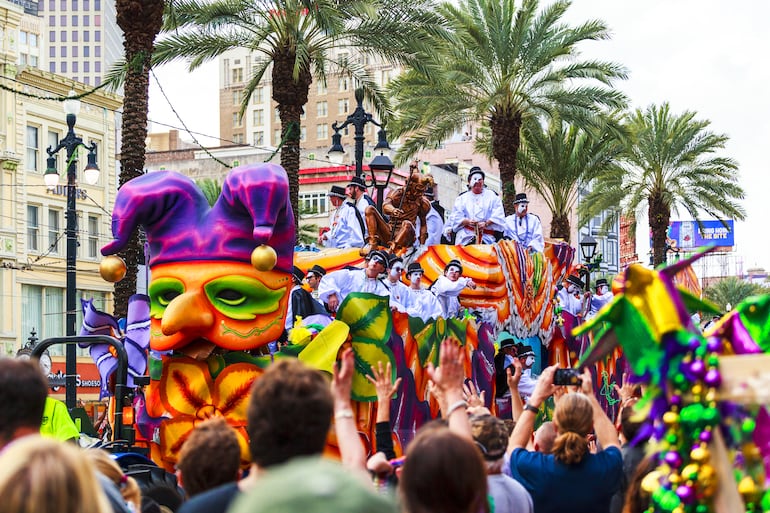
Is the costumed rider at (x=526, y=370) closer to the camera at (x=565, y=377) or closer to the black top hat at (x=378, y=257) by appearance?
the black top hat at (x=378, y=257)

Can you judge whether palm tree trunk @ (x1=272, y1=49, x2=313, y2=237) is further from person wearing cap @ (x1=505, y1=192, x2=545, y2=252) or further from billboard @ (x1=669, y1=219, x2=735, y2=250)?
billboard @ (x1=669, y1=219, x2=735, y2=250)

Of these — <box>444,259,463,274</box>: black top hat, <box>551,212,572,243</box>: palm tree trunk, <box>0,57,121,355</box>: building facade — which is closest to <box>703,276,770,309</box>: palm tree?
<box>0,57,121,355</box>: building facade

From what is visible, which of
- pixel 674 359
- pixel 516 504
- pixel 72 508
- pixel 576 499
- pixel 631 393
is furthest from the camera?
pixel 631 393

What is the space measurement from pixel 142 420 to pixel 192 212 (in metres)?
1.50

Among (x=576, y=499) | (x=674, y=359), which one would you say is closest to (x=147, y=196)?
(x=576, y=499)

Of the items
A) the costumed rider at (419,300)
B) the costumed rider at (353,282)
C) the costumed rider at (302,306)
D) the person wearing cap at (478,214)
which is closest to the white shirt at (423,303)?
the costumed rider at (419,300)

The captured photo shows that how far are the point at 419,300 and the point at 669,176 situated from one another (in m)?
20.4

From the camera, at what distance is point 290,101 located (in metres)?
20.0

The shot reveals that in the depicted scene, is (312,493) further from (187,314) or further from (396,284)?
(396,284)

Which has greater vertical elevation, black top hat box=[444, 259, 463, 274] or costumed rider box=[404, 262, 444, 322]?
black top hat box=[444, 259, 463, 274]

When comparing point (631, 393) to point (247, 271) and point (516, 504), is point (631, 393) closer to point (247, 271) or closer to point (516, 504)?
point (247, 271)

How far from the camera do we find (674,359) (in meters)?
3.93

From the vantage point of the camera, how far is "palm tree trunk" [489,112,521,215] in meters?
25.5

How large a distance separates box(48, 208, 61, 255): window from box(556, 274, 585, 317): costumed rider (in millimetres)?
25667
